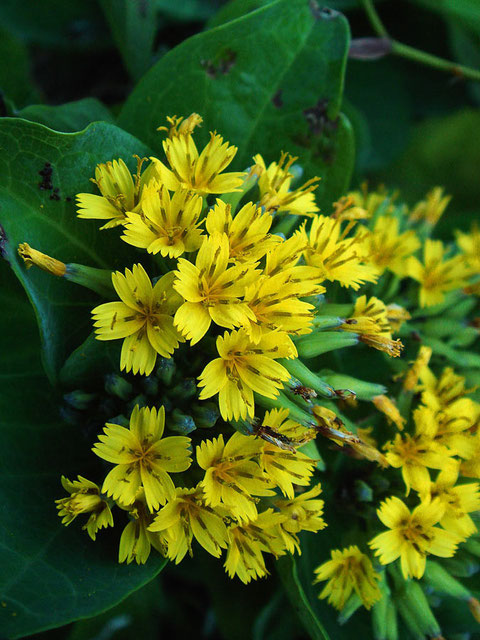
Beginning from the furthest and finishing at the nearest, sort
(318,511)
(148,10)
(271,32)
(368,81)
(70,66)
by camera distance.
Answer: (368,81) → (70,66) → (148,10) → (271,32) → (318,511)

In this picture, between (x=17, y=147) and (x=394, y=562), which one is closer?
(x=17, y=147)

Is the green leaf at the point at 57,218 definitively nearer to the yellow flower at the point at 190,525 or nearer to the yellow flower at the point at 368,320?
the yellow flower at the point at 190,525

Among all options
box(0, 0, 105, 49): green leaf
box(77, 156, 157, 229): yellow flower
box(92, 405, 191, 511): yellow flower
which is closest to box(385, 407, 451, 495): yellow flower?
box(92, 405, 191, 511): yellow flower

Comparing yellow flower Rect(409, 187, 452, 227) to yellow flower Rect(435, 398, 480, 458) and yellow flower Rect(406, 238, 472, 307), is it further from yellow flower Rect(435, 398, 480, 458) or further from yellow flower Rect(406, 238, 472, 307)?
yellow flower Rect(435, 398, 480, 458)

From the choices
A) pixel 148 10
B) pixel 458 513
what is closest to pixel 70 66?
pixel 148 10

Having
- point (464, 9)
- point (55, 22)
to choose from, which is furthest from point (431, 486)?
point (55, 22)

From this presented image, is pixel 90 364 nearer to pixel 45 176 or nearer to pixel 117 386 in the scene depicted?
pixel 117 386

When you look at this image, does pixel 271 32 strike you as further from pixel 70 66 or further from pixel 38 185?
pixel 70 66
